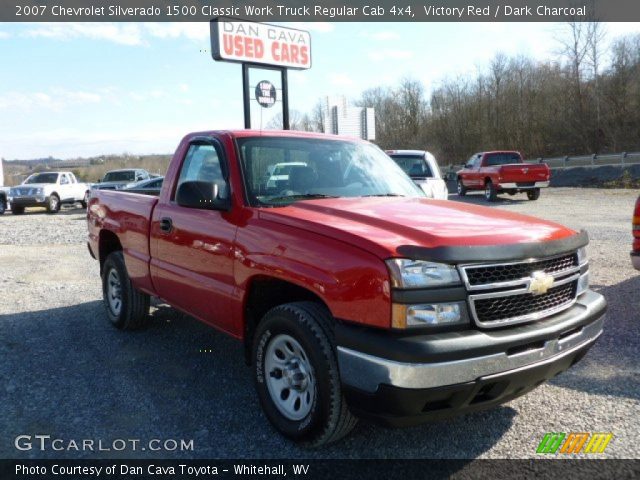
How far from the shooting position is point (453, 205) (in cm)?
378

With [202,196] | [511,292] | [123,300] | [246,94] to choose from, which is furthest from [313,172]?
[246,94]

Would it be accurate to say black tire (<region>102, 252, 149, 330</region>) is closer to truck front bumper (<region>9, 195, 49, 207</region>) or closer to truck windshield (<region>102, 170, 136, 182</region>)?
truck front bumper (<region>9, 195, 49, 207</region>)

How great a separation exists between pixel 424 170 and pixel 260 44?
11673mm

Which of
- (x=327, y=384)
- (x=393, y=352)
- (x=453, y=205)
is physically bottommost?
(x=327, y=384)

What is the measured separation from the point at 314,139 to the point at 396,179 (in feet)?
2.43

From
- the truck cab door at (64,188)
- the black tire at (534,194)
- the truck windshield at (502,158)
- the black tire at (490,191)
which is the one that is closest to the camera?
the black tire at (490,191)

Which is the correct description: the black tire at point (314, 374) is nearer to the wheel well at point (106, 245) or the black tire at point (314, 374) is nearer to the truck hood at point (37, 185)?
the wheel well at point (106, 245)

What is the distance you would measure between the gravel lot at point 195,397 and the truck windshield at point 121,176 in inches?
748

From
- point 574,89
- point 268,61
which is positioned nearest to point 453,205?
point 268,61

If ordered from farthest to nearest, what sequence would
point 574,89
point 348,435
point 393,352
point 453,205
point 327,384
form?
point 574,89, point 453,205, point 348,435, point 327,384, point 393,352

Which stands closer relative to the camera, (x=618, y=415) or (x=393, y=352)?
(x=393, y=352)

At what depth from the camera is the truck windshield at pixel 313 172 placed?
3.69 metres

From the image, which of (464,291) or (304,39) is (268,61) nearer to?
(304,39)

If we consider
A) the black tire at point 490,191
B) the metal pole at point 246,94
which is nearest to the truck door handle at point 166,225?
the metal pole at point 246,94
